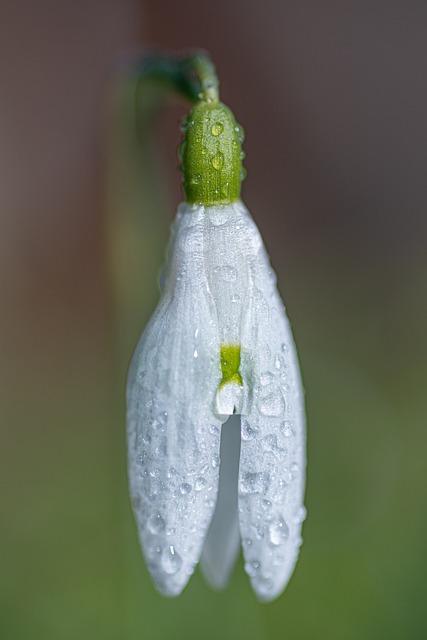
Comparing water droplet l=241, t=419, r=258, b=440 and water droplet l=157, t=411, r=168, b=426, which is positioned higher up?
water droplet l=157, t=411, r=168, b=426

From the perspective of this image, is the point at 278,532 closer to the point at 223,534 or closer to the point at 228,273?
the point at 223,534

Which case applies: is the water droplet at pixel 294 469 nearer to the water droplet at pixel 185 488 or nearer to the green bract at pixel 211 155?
the water droplet at pixel 185 488

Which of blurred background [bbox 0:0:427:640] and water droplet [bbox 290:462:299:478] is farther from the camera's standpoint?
blurred background [bbox 0:0:427:640]

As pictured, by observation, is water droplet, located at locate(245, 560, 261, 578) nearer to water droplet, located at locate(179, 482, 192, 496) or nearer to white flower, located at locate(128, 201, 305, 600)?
white flower, located at locate(128, 201, 305, 600)

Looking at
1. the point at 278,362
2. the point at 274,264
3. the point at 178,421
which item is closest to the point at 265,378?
the point at 278,362

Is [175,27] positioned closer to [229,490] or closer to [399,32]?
[399,32]

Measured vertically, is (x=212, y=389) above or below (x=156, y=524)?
above

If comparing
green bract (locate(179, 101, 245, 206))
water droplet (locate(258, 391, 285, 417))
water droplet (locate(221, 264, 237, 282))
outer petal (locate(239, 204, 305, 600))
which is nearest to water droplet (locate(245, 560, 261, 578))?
outer petal (locate(239, 204, 305, 600))
